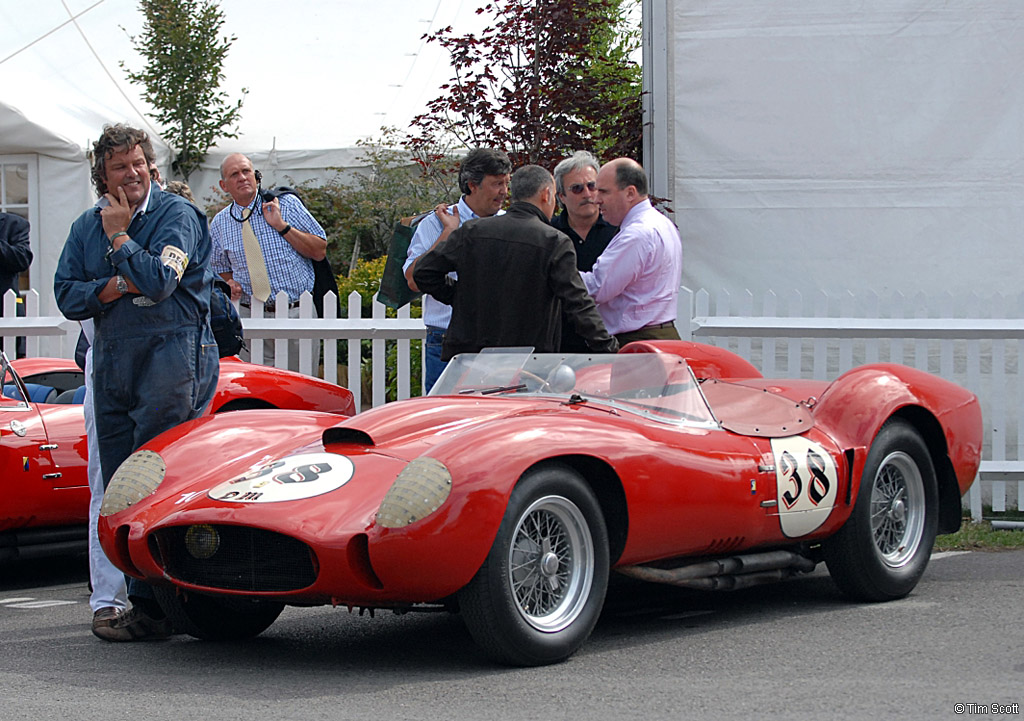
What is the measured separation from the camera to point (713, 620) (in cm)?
504

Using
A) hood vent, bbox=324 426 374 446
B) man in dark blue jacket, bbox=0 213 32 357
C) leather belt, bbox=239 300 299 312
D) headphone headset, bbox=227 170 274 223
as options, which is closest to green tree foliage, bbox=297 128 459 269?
man in dark blue jacket, bbox=0 213 32 357

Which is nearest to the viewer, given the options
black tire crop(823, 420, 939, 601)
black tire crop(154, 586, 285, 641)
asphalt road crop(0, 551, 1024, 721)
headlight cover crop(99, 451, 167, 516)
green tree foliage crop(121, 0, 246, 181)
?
asphalt road crop(0, 551, 1024, 721)

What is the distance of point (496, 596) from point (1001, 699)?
148cm

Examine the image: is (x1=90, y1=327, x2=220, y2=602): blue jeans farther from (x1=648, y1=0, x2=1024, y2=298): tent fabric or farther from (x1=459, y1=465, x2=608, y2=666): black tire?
(x1=648, y1=0, x2=1024, y2=298): tent fabric

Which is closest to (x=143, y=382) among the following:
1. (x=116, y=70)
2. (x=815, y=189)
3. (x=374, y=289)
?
(x=815, y=189)

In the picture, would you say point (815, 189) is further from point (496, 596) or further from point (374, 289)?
point (496, 596)

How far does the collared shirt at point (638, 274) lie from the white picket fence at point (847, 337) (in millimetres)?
1877

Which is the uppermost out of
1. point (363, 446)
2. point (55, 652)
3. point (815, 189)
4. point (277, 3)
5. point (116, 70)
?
point (277, 3)

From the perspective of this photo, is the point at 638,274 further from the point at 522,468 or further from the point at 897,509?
the point at 522,468

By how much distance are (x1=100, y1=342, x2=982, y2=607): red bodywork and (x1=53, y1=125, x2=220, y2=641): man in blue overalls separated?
0.23m

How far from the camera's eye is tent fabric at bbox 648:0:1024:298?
938 centimetres

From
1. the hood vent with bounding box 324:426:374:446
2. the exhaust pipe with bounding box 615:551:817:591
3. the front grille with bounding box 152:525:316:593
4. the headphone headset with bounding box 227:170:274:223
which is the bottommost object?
the exhaust pipe with bounding box 615:551:817:591

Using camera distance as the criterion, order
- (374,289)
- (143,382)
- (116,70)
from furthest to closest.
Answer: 1. (116,70)
2. (374,289)
3. (143,382)

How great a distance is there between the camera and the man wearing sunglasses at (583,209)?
6781mm
